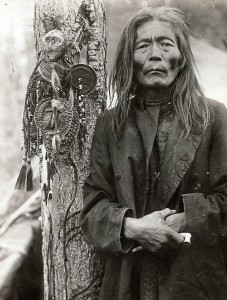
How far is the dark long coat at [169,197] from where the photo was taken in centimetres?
185

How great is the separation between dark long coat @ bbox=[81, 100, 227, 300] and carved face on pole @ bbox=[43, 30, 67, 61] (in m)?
0.35

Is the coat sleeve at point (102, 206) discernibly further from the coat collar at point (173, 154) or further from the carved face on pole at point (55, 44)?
the carved face on pole at point (55, 44)

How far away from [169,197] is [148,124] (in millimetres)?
309

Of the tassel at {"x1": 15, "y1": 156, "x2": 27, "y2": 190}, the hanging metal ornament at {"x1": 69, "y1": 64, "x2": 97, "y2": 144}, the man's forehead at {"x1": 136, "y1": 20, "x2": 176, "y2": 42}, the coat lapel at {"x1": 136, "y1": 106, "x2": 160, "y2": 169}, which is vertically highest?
the man's forehead at {"x1": 136, "y1": 20, "x2": 176, "y2": 42}

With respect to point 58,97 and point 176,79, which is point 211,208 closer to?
point 176,79

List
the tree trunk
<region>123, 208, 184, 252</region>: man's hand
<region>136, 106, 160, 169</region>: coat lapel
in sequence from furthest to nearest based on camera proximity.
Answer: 1. the tree trunk
2. <region>136, 106, 160, 169</region>: coat lapel
3. <region>123, 208, 184, 252</region>: man's hand

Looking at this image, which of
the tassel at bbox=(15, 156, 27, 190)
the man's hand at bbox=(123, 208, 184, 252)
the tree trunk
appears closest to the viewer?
the man's hand at bbox=(123, 208, 184, 252)

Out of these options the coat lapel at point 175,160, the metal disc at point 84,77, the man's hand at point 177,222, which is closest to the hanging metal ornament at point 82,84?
the metal disc at point 84,77

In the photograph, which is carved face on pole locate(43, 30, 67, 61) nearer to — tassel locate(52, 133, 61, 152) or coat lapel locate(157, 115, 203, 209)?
tassel locate(52, 133, 61, 152)

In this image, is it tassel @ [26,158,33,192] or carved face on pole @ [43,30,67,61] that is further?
tassel @ [26,158,33,192]

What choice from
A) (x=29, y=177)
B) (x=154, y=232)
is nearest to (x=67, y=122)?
(x=29, y=177)

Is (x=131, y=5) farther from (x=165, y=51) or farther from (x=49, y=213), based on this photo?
(x=49, y=213)

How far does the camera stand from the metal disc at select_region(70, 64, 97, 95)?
7.06 feet

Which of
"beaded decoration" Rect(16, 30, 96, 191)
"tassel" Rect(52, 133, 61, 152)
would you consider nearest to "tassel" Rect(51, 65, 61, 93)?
"beaded decoration" Rect(16, 30, 96, 191)
